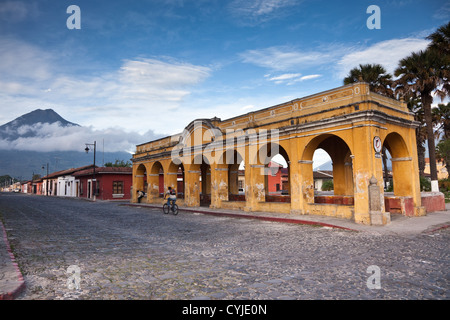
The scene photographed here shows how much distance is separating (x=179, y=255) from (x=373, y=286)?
3931mm

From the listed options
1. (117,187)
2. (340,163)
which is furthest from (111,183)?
(340,163)

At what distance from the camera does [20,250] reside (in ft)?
24.0

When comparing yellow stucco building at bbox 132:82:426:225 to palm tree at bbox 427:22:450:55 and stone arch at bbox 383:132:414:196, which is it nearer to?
stone arch at bbox 383:132:414:196

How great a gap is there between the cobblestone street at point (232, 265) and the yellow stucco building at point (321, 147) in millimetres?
3274

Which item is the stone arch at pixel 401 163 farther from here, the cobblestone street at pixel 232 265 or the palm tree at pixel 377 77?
the palm tree at pixel 377 77

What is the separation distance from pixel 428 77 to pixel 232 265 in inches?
762

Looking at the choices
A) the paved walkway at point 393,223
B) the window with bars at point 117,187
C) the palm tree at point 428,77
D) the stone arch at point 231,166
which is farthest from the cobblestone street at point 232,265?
the window with bars at point 117,187

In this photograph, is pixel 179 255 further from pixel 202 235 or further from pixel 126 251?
pixel 202 235

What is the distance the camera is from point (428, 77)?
18844 mm

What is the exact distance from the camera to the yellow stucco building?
11.6 meters

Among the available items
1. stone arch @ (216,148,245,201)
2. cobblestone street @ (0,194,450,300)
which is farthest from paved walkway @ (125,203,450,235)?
stone arch @ (216,148,245,201)

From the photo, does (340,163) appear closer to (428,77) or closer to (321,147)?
(321,147)

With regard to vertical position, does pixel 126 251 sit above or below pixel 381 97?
below
